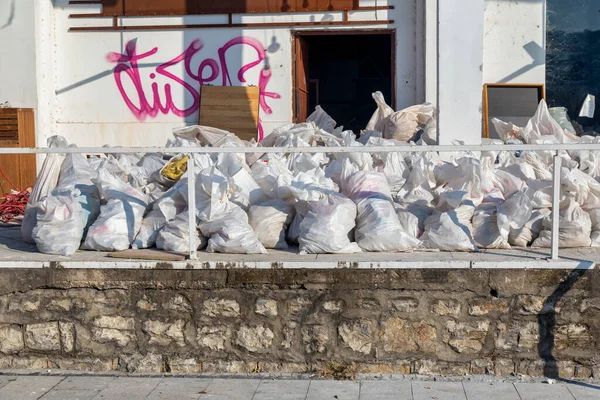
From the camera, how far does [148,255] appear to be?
5.08m

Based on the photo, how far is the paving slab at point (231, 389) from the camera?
4.52 m

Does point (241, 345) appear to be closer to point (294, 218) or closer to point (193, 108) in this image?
point (294, 218)

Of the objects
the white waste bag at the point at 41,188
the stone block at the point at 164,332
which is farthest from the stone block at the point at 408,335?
the white waste bag at the point at 41,188

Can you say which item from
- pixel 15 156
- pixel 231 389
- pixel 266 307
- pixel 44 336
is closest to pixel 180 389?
pixel 231 389

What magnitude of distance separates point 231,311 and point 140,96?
5889 mm

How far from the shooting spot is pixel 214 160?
6.21m

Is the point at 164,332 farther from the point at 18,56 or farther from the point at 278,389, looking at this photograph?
the point at 18,56

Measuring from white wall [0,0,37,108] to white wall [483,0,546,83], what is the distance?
5773 mm

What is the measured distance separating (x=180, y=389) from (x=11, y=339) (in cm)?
125

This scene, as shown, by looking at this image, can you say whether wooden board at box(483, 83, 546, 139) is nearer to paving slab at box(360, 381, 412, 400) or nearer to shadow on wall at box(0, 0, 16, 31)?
paving slab at box(360, 381, 412, 400)

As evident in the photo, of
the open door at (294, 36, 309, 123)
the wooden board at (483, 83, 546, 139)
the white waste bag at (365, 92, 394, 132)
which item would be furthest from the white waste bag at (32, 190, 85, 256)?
the wooden board at (483, 83, 546, 139)

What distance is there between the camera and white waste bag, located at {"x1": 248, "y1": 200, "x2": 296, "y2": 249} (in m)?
5.32

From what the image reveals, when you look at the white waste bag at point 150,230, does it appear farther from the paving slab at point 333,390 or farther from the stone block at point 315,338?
the paving slab at point 333,390

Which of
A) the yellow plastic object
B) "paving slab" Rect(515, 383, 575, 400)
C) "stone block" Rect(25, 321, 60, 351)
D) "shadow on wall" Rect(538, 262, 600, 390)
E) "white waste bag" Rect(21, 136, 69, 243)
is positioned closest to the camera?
"paving slab" Rect(515, 383, 575, 400)
